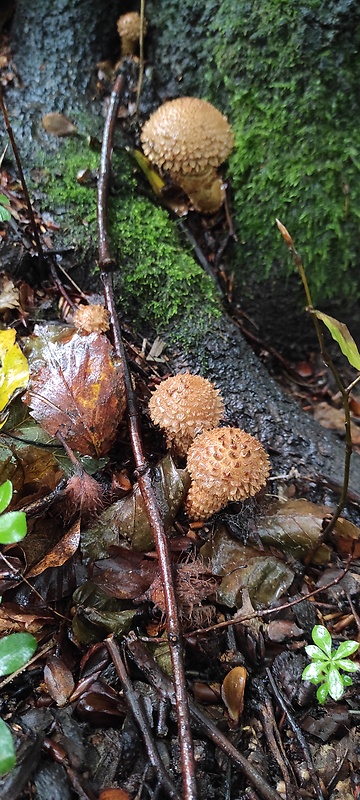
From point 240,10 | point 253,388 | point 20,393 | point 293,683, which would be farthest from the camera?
point 240,10

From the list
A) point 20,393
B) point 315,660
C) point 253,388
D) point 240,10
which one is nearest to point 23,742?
point 315,660

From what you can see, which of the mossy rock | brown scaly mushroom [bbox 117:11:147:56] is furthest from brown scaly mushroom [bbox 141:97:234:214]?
brown scaly mushroom [bbox 117:11:147:56]

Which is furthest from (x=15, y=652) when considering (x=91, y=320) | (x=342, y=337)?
(x=91, y=320)

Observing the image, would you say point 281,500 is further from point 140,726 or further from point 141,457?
point 140,726

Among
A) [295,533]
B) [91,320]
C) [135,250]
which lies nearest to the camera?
[295,533]

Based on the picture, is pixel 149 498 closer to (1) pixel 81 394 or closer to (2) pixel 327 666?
(1) pixel 81 394

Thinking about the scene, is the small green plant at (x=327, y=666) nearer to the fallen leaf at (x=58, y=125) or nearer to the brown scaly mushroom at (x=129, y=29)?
the fallen leaf at (x=58, y=125)

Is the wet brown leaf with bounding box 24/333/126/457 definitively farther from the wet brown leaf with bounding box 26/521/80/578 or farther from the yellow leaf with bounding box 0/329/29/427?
the wet brown leaf with bounding box 26/521/80/578
